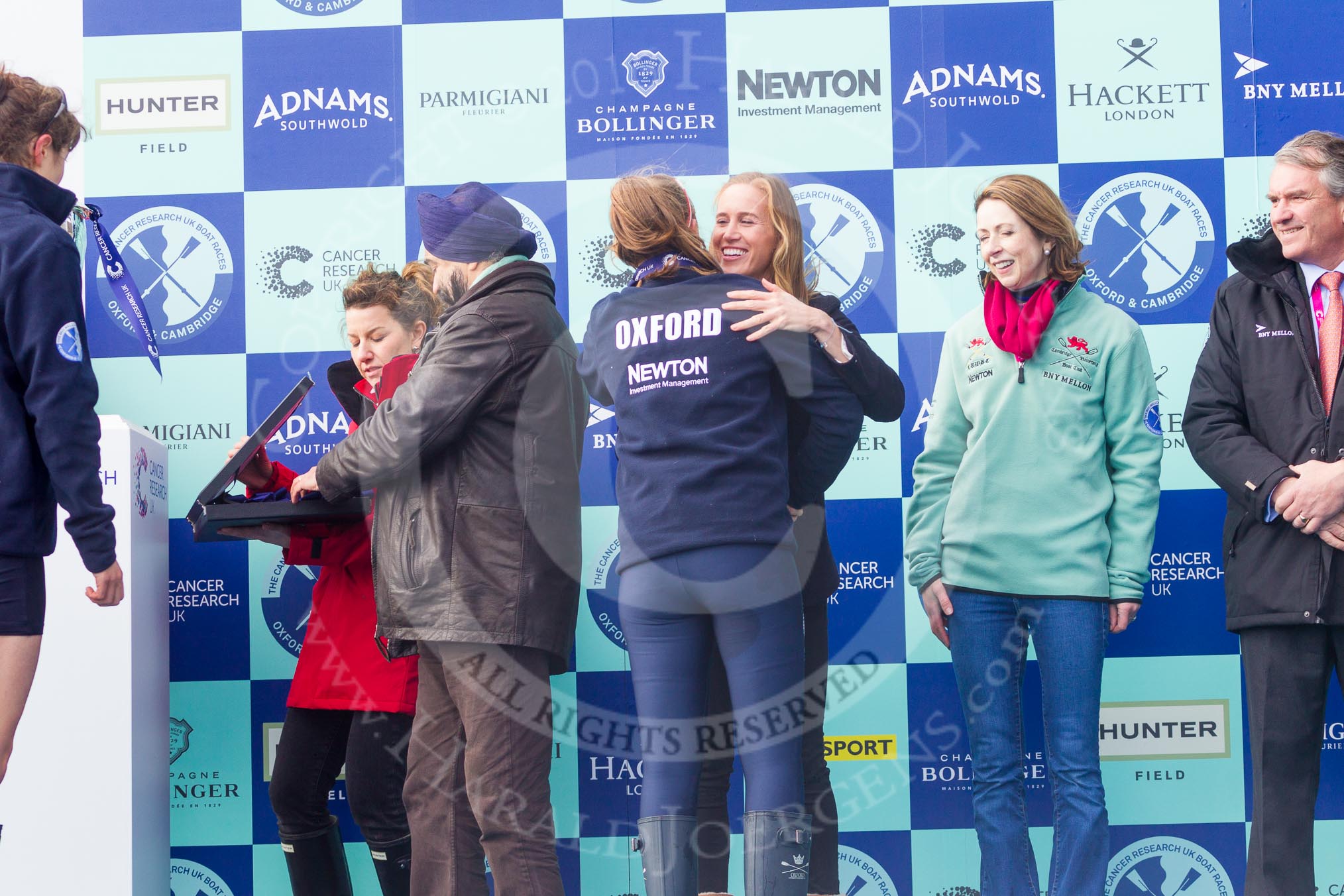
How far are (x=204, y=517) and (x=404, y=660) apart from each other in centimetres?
53

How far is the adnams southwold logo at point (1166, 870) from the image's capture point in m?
3.29

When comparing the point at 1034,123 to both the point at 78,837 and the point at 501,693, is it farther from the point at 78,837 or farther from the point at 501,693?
the point at 78,837

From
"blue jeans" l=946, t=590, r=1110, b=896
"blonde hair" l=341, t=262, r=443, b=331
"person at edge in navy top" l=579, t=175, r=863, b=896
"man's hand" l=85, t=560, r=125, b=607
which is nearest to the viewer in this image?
"person at edge in navy top" l=579, t=175, r=863, b=896

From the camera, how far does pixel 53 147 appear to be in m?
2.44

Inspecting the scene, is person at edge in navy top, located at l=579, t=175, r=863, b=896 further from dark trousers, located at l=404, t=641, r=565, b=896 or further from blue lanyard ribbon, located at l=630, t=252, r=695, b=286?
dark trousers, located at l=404, t=641, r=565, b=896

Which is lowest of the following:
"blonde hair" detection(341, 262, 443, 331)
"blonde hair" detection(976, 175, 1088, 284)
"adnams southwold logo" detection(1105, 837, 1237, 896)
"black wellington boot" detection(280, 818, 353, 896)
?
"adnams southwold logo" detection(1105, 837, 1237, 896)

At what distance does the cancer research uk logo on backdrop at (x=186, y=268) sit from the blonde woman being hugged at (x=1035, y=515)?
6.39 feet

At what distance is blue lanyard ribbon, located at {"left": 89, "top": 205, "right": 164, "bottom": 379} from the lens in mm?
2879

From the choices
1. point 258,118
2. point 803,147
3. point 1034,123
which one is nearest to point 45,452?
point 258,118

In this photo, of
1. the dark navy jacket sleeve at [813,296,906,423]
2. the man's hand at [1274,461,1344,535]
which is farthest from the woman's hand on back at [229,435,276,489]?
the man's hand at [1274,461,1344,535]

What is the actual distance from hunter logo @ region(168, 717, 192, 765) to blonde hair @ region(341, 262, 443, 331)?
1213mm

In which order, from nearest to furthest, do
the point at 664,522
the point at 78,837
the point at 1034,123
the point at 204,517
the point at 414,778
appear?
the point at 664,522 < the point at 414,778 < the point at 204,517 < the point at 78,837 < the point at 1034,123

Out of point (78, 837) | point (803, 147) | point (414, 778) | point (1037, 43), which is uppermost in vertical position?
point (1037, 43)

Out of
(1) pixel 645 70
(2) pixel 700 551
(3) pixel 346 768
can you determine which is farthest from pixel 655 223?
(3) pixel 346 768
